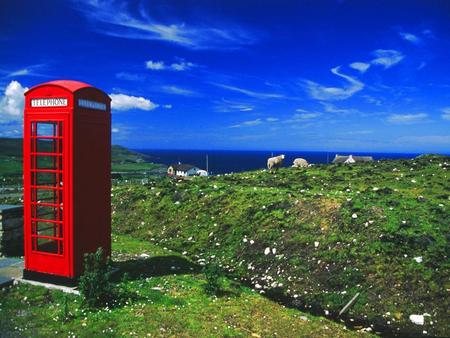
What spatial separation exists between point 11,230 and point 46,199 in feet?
12.6

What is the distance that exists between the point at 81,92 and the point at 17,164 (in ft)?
480

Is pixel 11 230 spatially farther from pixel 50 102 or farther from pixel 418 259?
pixel 418 259

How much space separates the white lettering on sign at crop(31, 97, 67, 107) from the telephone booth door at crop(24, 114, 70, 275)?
1.03 feet

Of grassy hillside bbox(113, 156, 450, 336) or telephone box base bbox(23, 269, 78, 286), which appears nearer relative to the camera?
telephone box base bbox(23, 269, 78, 286)

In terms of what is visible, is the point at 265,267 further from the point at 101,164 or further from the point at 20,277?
the point at 20,277

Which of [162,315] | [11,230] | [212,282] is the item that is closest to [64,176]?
[162,315]

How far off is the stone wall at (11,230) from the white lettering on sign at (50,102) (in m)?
5.03

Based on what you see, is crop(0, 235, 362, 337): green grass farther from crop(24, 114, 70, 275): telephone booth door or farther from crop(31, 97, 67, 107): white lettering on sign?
crop(31, 97, 67, 107): white lettering on sign

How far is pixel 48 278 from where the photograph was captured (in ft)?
34.9

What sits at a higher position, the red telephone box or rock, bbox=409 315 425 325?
the red telephone box

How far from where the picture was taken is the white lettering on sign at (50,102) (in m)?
10.0

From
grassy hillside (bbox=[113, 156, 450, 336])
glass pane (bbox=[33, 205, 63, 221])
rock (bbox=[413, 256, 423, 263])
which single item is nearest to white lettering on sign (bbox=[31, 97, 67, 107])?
glass pane (bbox=[33, 205, 63, 221])

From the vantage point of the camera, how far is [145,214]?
65.9ft

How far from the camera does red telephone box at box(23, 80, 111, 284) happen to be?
1012 cm
